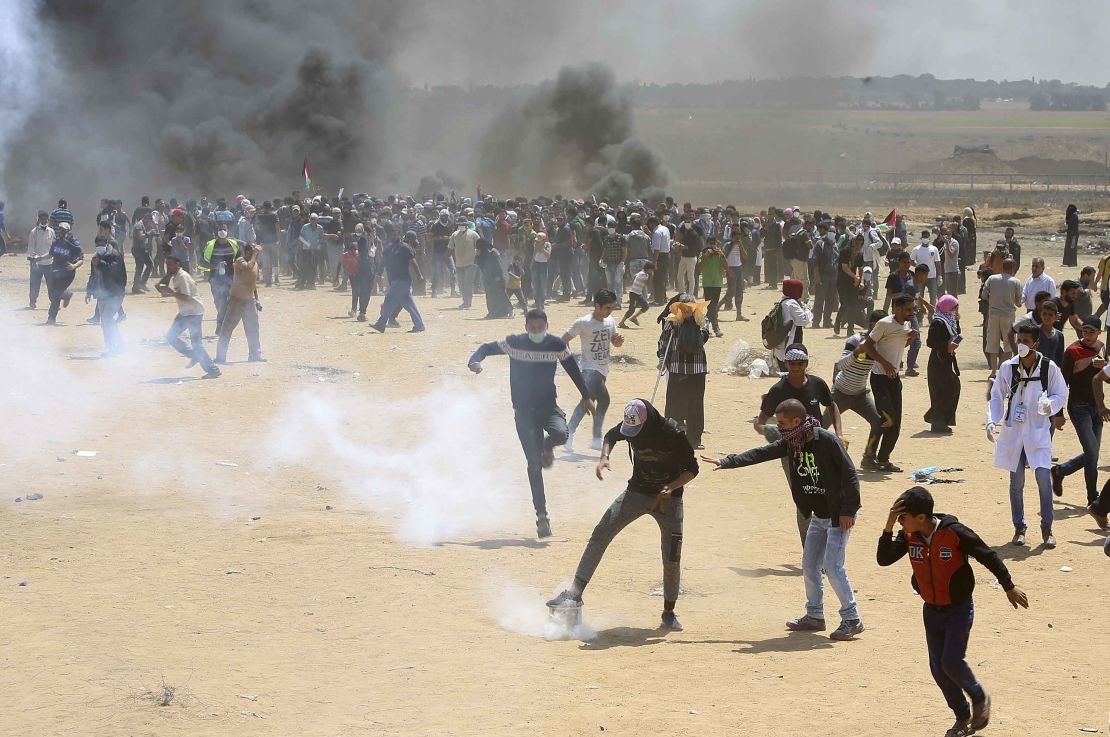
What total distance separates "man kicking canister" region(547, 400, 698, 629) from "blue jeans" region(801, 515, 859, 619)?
0.74m

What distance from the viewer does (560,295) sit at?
88.8ft

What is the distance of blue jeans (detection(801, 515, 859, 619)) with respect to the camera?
7594mm

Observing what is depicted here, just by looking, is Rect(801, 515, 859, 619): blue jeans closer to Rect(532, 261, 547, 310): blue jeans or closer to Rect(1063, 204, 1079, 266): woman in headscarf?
Rect(532, 261, 547, 310): blue jeans

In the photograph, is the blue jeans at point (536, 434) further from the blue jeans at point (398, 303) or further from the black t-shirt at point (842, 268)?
the black t-shirt at point (842, 268)

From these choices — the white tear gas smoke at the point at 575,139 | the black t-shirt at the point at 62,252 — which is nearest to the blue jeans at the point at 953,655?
the black t-shirt at the point at 62,252

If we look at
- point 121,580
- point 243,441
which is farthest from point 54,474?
point 121,580

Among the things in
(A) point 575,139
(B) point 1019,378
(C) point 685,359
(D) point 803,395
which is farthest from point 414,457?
(A) point 575,139

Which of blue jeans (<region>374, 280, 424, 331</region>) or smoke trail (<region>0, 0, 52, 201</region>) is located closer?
smoke trail (<region>0, 0, 52, 201</region>)

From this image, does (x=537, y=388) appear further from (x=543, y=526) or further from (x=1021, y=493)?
(x=1021, y=493)

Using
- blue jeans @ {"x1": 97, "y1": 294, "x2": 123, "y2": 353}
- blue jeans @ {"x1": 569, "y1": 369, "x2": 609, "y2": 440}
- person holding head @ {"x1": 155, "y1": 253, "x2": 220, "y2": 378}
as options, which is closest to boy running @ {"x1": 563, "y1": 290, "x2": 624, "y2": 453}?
blue jeans @ {"x1": 569, "y1": 369, "x2": 609, "y2": 440}

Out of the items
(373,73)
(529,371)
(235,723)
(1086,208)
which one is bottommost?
(235,723)

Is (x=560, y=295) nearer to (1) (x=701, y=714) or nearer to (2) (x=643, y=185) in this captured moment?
(1) (x=701, y=714)

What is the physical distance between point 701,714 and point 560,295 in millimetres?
20973

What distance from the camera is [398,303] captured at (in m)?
20.7
